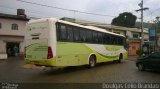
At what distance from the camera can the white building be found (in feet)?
124

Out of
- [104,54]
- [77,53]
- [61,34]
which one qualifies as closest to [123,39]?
[104,54]

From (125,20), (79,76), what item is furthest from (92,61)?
(125,20)

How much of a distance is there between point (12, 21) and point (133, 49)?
80.5 feet

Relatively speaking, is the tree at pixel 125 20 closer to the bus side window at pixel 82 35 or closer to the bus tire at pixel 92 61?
the bus tire at pixel 92 61

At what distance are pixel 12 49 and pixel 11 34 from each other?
2.64 metres

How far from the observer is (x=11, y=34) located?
38.4m

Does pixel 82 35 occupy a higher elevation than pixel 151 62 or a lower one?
higher

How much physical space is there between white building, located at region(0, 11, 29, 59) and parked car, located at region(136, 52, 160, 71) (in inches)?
1013

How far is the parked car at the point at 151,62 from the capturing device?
15.7m

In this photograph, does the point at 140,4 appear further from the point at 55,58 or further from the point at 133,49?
the point at 55,58

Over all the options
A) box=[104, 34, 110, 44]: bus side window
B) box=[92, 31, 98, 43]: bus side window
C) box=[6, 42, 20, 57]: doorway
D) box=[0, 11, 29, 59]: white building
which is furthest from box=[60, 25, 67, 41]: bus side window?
box=[6, 42, 20, 57]: doorway

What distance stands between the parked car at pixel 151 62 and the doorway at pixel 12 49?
25.5 m

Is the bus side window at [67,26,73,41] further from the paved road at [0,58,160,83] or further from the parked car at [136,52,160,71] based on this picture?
the parked car at [136,52,160,71]

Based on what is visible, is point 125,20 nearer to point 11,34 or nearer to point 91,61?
point 11,34
